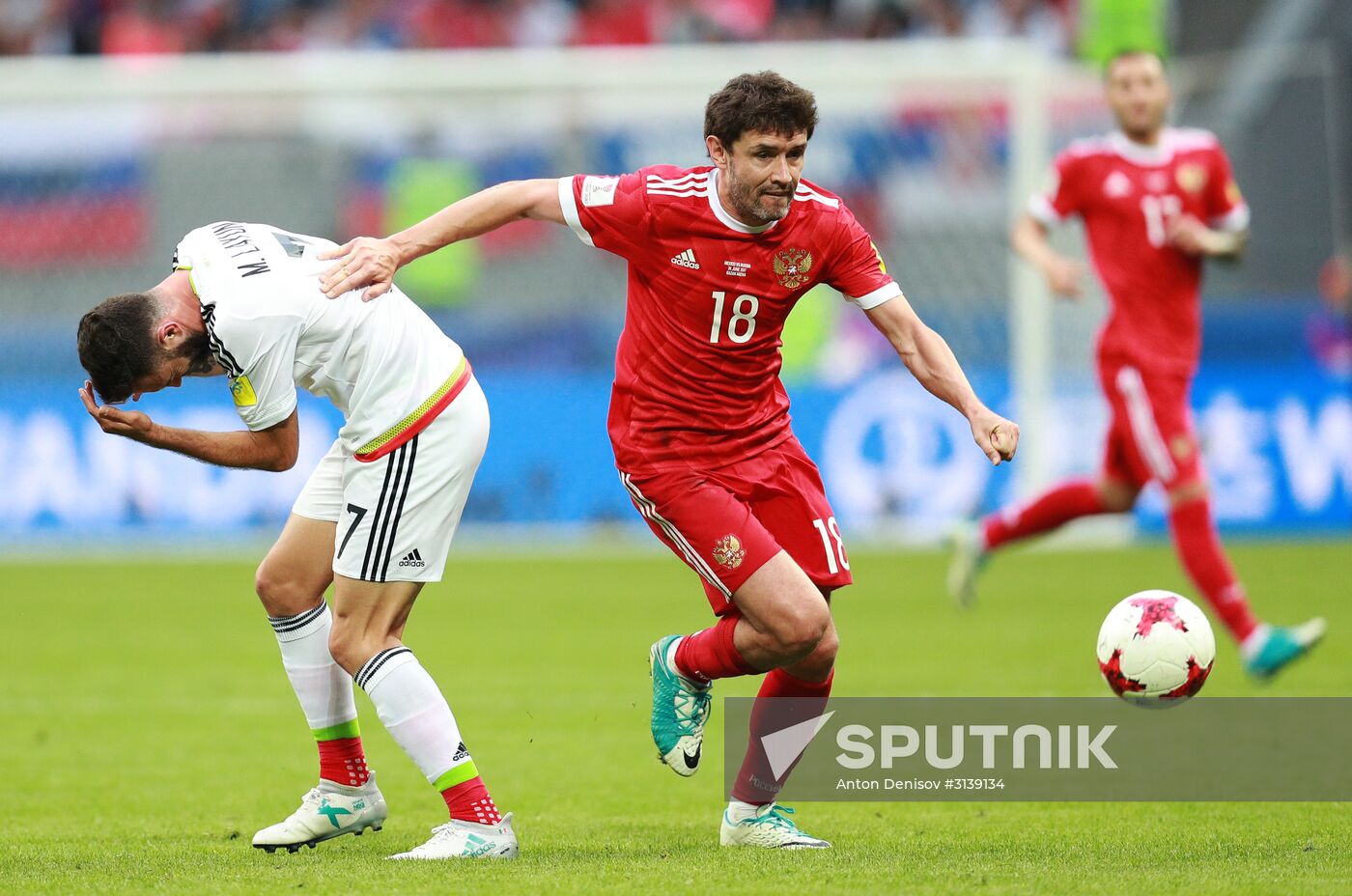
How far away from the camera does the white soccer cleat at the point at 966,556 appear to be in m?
10.6

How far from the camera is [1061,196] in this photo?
31.0 ft

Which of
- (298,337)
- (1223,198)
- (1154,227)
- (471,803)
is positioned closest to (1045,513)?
(1154,227)

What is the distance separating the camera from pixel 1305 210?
17.4m

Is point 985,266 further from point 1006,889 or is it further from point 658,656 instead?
point 1006,889

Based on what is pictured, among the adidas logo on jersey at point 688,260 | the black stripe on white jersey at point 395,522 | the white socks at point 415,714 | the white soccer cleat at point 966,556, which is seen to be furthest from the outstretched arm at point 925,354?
the white soccer cleat at point 966,556

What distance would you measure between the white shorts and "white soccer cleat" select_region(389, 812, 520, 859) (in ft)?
2.48

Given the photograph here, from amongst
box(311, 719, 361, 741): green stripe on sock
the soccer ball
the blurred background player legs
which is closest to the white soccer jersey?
box(311, 719, 361, 741): green stripe on sock

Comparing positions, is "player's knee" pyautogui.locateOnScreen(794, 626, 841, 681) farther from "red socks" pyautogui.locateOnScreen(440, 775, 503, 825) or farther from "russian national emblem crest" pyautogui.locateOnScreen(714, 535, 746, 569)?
"red socks" pyautogui.locateOnScreen(440, 775, 503, 825)

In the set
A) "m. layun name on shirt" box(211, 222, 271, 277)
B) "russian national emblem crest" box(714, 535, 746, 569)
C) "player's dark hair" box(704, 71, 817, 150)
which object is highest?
"player's dark hair" box(704, 71, 817, 150)

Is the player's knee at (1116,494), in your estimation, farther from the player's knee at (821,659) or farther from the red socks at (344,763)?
the red socks at (344,763)

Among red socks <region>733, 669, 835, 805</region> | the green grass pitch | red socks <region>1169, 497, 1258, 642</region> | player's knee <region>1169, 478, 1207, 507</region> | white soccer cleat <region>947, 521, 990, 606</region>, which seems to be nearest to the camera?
the green grass pitch

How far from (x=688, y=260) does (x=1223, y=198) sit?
4605mm

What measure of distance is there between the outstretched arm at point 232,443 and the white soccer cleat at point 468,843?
3.90 ft

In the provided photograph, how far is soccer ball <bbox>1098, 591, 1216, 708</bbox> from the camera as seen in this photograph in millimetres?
6074
